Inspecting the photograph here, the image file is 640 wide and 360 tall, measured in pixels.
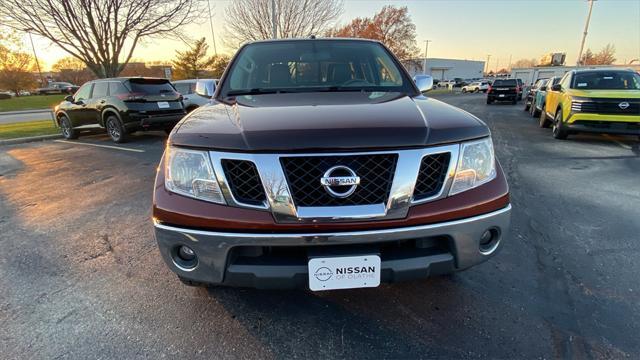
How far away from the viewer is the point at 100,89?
8742 millimetres

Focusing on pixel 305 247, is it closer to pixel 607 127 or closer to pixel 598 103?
pixel 598 103

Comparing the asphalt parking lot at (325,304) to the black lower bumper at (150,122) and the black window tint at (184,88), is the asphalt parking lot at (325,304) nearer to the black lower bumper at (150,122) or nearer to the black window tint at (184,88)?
the black lower bumper at (150,122)

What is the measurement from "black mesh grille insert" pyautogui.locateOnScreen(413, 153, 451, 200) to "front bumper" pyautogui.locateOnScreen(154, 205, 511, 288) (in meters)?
0.17

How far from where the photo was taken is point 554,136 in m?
8.33

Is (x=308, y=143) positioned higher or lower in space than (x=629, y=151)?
higher

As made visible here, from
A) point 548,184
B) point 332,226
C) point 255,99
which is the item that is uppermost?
point 255,99

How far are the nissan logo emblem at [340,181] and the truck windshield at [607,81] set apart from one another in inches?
351

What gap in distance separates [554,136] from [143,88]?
1041 centimetres

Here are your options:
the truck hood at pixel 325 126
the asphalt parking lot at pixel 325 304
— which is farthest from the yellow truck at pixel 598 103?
the truck hood at pixel 325 126

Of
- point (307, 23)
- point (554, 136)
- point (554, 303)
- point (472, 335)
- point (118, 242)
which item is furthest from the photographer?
point (307, 23)

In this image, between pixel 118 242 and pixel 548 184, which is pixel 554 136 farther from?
pixel 118 242

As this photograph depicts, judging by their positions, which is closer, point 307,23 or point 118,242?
point 118,242

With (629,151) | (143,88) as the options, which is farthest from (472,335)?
(143,88)

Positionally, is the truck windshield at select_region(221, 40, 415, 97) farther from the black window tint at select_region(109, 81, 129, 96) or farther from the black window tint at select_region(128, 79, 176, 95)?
the black window tint at select_region(109, 81, 129, 96)
